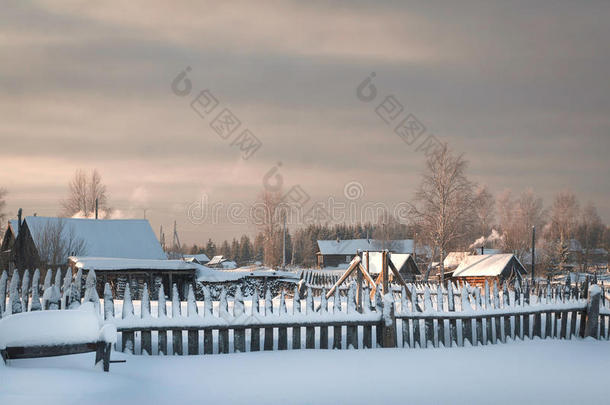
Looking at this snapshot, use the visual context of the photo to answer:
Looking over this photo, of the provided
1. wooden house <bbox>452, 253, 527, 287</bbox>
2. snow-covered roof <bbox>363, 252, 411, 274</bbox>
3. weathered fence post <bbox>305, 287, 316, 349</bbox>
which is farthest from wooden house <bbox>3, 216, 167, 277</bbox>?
weathered fence post <bbox>305, 287, 316, 349</bbox>

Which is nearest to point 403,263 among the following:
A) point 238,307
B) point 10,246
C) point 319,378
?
point 10,246

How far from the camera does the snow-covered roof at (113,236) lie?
1490 inches

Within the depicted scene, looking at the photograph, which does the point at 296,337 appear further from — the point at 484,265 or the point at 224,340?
the point at 484,265

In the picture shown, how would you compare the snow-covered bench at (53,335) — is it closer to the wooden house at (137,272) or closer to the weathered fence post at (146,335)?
the weathered fence post at (146,335)

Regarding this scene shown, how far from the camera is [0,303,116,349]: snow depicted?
6.68 meters

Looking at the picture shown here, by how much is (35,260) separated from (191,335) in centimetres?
2488

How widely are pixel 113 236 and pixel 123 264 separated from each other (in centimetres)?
1131

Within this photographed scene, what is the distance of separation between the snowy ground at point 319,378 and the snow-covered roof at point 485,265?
31630 millimetres

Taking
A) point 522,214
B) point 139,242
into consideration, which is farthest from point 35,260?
point 522,214

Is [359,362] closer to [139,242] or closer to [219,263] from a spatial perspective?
[139,242]

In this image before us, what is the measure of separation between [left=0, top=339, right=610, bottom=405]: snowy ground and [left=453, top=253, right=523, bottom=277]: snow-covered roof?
31630mm

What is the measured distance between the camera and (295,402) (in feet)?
22.5

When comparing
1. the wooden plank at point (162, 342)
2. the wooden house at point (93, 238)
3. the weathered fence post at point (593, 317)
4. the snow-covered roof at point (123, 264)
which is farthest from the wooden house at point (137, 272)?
the weathered fence post at point (593, 317)

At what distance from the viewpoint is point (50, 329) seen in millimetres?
6840
